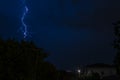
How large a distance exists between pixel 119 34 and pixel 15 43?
6.45 meters

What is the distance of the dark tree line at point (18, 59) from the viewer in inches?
960

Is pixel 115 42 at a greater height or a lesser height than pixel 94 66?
lesser

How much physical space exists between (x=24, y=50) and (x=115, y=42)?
235 inches

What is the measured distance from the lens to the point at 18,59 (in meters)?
25.9

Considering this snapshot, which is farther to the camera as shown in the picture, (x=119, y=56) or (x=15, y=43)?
(x=15, y=43)

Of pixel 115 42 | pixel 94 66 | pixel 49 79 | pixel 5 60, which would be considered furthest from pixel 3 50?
pixel 94 66

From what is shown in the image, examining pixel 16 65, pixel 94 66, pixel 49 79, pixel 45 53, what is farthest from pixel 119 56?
pixel 94 66

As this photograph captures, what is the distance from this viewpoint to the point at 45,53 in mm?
32000

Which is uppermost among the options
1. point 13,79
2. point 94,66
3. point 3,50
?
point 94,66

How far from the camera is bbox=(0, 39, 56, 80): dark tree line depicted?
80.0 ft

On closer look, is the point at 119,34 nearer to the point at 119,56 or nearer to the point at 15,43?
the point at 119,56

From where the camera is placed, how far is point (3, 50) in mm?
25359

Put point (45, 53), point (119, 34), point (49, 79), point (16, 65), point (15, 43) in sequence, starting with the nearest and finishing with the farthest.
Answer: point (119, 34) < point (16, 65) < point (15, 43) < point (45, 53) < point (49, 79)

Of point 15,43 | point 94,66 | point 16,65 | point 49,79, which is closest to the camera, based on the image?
point 16,65
